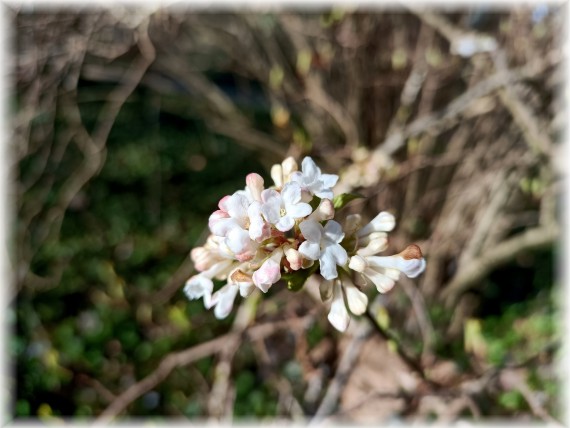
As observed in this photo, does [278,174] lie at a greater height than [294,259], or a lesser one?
greater

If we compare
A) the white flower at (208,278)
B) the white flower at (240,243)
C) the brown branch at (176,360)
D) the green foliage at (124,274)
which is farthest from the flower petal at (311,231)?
the green foliage at (124,274)

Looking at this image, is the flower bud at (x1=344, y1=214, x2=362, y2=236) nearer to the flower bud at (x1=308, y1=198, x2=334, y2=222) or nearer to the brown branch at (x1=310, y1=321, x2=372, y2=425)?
the flower bud at (x1=308, y1=198, x2=334, y2=222)

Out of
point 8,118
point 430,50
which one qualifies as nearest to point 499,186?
point 430,50

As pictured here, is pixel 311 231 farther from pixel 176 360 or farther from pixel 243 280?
pixel 176 360

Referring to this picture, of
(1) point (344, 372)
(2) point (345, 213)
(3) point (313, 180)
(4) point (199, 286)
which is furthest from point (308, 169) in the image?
(2) point (345, 213)

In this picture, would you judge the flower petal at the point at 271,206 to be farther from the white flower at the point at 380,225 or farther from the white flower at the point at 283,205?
the white flower at the point at 380,225
